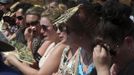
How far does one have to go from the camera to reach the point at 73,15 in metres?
3.90

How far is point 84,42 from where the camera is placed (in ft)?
12.6

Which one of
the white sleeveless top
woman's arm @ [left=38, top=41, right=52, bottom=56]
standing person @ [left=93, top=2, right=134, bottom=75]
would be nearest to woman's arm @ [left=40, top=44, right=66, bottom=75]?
the white sleeveless top

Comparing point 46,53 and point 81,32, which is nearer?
point 81,32

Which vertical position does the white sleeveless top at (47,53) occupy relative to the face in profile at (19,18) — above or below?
above

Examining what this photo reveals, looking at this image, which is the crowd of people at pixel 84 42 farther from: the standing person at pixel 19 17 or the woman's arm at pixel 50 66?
the standing person at pixel 19 17

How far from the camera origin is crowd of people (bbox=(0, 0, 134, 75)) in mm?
2988

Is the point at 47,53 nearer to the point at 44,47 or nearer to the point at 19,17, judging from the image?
the point at 44,47

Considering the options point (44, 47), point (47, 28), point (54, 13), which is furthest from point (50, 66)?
point (44, 47)

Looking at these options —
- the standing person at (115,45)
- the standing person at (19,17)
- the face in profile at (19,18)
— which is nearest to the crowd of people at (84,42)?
the standing person at (115,45)

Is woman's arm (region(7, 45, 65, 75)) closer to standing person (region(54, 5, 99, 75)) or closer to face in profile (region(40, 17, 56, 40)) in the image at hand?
face in profile (region(40, 17, 56, 40))

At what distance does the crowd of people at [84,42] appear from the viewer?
299cm

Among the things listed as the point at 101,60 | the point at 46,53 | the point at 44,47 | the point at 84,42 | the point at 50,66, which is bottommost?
the point at 44,47

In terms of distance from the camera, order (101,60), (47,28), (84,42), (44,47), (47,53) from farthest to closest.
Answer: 1. (44,47)
2. (47,28)
3. (47,53)
4. (84,42)
5. (101,60)

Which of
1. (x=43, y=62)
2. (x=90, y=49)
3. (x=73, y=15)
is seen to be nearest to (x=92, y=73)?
(x=90, y=49)
